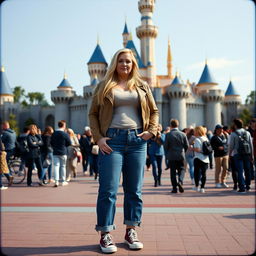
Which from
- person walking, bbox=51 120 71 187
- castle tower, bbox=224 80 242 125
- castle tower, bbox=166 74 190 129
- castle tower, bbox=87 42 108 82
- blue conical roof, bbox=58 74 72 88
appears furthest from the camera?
castle tower, bbox=224 80 242 125

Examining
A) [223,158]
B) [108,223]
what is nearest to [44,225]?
[108,223]

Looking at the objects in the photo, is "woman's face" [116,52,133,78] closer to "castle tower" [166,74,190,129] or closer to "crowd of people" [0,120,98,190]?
"crowd of people" [0,120,98,190]

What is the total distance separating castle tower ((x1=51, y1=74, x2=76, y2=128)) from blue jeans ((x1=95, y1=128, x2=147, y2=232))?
4687cm

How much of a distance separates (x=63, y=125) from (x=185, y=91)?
38540 mm

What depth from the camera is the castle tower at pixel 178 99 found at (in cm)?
4469

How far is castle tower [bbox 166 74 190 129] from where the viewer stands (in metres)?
44.7

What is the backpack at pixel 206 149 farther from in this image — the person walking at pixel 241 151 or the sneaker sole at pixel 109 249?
the sneaker sole at pixel 109 249

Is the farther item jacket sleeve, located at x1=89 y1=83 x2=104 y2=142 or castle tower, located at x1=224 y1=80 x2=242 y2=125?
castle tower, located at x1=224 y1=80 x2=242 y2=125

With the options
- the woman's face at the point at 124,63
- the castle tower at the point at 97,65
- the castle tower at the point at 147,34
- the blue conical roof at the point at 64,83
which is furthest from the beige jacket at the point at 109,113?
the blue conical roof at the point at 64,83

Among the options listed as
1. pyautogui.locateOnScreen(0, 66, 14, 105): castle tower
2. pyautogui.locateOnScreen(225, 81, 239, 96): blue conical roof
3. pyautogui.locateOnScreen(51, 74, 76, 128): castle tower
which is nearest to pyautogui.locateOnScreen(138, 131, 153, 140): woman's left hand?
pyautogui.locateOnScreen(51, 74, 76, 128): castle tower

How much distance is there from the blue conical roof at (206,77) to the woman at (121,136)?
157ft

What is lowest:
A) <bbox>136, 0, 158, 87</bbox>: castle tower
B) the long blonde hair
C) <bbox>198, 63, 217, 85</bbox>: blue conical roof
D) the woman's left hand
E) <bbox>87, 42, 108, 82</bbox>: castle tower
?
the woman's left hand

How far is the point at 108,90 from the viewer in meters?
3.02

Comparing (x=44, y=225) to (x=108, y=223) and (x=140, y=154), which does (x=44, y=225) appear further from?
(x=140, y=154)
